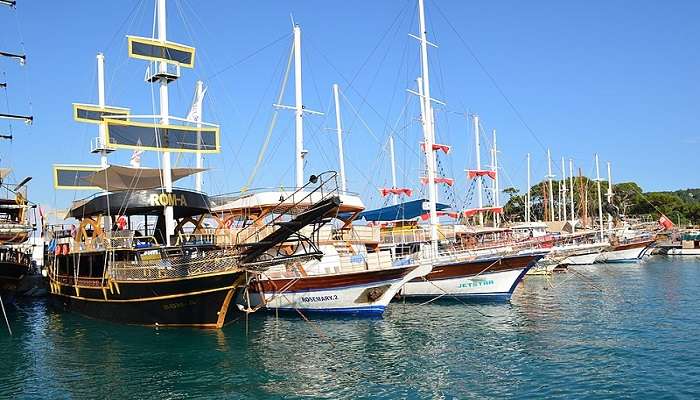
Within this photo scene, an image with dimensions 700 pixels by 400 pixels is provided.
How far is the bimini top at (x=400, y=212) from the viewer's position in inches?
1725

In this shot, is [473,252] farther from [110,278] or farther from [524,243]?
[110,278]

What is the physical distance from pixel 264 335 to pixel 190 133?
31.9 ft

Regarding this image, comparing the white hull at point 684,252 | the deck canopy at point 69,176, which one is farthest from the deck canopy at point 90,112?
the white hull at point 684,252

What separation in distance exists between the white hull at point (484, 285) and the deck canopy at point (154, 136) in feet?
46.3

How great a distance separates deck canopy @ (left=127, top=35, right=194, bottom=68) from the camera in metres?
26.5

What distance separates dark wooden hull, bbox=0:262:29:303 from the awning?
8.17 metres

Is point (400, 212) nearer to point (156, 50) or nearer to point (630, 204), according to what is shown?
point (156, 50)

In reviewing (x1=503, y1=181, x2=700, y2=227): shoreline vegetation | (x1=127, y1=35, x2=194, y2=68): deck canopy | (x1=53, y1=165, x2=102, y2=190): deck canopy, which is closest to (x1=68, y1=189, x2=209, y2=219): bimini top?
(x1=127, y1=35, x2=194, y2=68): deck canopy

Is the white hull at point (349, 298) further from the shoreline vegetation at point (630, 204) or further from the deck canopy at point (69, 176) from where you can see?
the shoreline vegetation at point (630, 204)

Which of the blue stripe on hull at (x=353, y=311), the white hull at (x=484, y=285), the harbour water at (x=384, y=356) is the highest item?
the white hull at (x=484, y=285)

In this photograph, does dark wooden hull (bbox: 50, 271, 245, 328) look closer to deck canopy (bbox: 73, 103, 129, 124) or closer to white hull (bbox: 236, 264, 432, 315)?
white hull (bbox: 236, 264, 432, 315)

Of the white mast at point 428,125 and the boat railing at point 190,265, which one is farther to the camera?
the white mast at point 428,125

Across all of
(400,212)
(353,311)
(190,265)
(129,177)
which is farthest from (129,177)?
(400,212)

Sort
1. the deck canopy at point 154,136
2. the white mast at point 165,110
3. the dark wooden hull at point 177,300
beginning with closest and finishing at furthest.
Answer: the dark wooden hull at point 177,300 < the deck canopy at point 154,136 < the white mast at point 165,110
